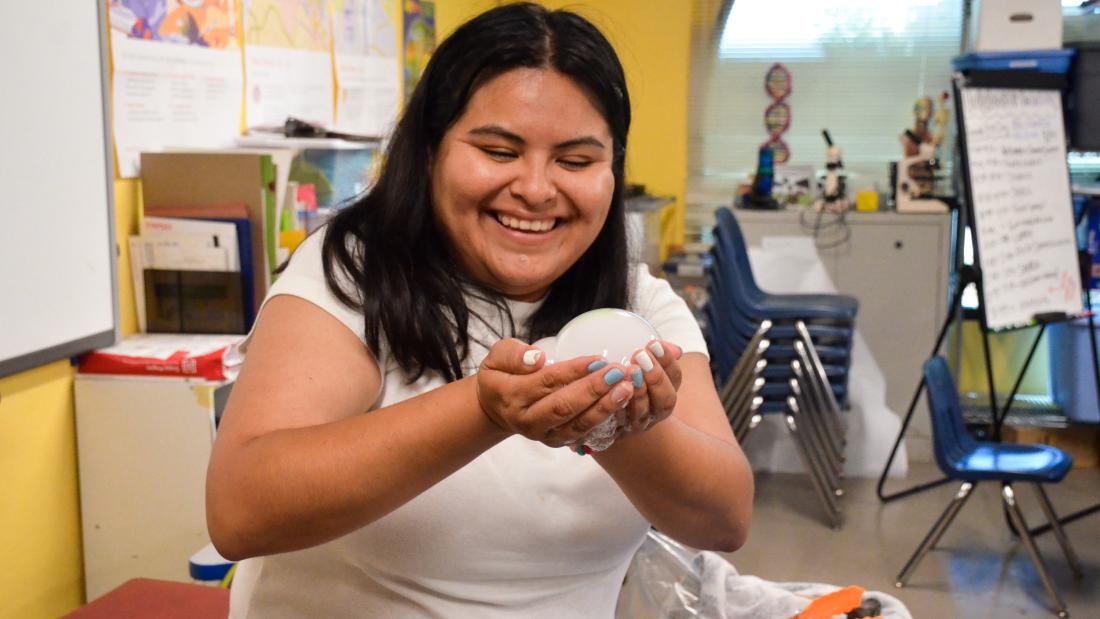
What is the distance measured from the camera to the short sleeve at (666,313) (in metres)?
1.27

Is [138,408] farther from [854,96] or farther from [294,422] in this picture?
[854,96]

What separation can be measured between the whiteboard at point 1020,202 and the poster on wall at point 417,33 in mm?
2212

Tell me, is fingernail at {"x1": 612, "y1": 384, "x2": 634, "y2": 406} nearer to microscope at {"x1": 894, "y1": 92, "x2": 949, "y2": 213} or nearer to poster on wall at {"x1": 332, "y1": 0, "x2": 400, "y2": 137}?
poster on wall at {"x1": 332, "y1": 0, "x2": 400, "y2": 137}

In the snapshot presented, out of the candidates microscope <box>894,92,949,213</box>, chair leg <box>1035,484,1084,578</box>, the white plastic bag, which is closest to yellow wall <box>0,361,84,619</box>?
the white plastic bag

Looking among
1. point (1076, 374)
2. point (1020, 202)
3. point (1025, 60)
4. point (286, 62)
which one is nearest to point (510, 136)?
point (286, 62)

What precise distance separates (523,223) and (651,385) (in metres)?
0.30

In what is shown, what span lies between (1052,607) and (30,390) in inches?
115

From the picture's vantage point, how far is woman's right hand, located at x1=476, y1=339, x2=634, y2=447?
2.75 feet

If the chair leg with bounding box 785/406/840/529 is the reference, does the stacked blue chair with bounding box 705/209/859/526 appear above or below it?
above

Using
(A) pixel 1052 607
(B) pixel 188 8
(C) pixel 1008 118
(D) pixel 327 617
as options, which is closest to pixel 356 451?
(D) pixel 327 617

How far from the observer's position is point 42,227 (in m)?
2.22

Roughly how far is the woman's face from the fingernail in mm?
308

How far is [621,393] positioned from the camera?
2.79 ft

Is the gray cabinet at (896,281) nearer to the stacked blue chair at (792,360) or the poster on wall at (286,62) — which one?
the stacked blue chair at (792,360)
